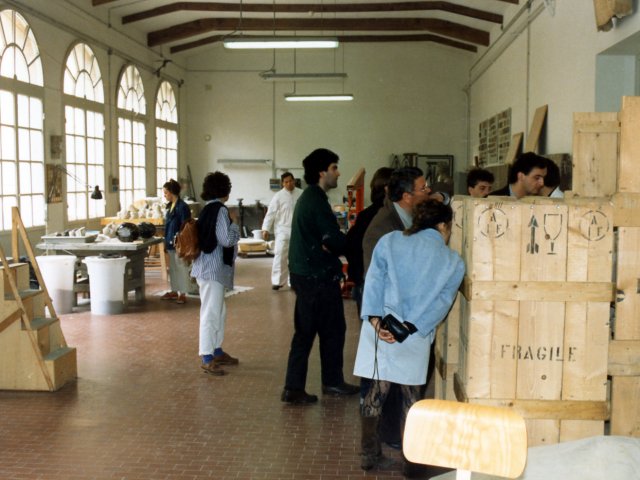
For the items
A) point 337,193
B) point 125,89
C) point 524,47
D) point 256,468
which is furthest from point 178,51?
point 256,468

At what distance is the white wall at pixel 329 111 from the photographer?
56.9ft

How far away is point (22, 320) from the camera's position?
5066 millimetres

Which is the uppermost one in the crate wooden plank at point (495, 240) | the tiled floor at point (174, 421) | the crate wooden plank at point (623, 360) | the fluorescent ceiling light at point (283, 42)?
the fluorescent ceiling light at point (283, 42)

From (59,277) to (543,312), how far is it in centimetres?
631

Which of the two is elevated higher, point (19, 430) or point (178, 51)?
point (178, 51)

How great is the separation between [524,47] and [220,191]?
648 cm

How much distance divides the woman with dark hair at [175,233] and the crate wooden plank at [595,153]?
5.84 m

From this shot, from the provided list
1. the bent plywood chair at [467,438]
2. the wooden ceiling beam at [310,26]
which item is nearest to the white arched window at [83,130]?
the wooden ceiling beam at [310,26]

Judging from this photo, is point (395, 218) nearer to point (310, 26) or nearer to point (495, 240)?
point (495, 240)

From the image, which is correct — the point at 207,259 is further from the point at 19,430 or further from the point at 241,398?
the point at 19,430

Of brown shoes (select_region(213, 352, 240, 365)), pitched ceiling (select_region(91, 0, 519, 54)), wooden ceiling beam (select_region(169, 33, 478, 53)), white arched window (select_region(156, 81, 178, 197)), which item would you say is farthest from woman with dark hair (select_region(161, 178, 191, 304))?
wooden ceiling beam (select_region(169, 33, 478, 53))

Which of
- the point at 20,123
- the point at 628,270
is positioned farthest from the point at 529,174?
the point at 20,123

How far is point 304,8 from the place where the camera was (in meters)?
13.5

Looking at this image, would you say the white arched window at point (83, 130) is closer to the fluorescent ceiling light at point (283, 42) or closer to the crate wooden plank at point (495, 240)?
the fluorescent ceiling light at point (283, 42)
